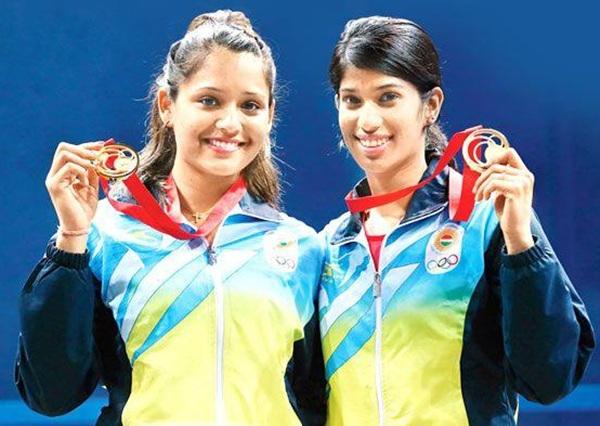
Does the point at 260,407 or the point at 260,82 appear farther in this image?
the point at 260,82

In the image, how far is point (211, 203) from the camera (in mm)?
2641

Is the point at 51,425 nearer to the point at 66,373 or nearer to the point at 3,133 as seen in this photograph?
the point at 3,133

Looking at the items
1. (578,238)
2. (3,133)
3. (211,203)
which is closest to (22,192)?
(3,133)

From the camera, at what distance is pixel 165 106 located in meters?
2.66

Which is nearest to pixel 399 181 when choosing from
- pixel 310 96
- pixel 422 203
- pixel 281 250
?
pixel 422 203

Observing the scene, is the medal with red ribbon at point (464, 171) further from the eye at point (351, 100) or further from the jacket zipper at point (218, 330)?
the jacket zipper at point (218, 330)

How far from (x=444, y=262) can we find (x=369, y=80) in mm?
454

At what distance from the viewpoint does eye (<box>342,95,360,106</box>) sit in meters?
2.62

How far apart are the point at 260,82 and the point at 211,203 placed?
311 millimetres

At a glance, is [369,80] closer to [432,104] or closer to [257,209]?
[432,104]

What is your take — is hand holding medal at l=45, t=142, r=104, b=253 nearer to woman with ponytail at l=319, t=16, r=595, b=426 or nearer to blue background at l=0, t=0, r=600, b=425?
woman with ponytail at l=319, t=16, r=595, b=426

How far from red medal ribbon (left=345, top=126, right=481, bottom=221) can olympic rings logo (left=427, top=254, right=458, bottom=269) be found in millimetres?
91

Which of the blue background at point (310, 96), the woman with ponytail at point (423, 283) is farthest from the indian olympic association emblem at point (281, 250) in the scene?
the blue background at point (310, 96)

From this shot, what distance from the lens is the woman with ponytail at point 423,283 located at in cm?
230
